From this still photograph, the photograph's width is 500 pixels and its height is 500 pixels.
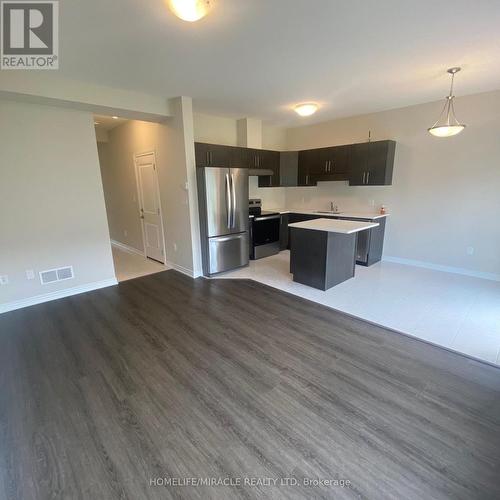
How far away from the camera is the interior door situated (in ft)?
16.7

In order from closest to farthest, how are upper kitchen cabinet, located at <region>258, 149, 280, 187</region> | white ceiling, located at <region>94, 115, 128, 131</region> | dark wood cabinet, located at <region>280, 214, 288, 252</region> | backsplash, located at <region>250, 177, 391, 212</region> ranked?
white ceiling, located at <region>94, 115, 128, 131</region>, backsplash, located at <region>250, 177, 391, 212</region>, upper kitchen cabinet, located at <region>258, 149, 280, 187</region>, dark wood cabinet, located at <region>280, 214, 288, 252</region>

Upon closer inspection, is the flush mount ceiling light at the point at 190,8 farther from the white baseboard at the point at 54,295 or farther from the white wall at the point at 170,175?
the white baseboard at the point at 54,295

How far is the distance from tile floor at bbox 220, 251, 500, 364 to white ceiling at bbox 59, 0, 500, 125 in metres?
2.78

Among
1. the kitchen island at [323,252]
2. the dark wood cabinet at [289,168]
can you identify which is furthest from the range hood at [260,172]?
the kitchen island at [323,252]

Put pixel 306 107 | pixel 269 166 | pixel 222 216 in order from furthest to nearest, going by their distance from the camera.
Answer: pixel 269 166
pixel 222 216
pixel 306 107

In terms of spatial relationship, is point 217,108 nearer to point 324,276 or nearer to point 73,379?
point 324,276

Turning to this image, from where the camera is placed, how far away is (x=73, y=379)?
221cm

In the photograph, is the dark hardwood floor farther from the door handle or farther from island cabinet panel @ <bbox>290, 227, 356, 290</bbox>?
the door handle

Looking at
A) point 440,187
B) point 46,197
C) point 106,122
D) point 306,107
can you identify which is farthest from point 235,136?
point 440,187

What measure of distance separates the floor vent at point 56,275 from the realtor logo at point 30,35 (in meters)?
2.43

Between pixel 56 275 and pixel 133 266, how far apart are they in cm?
154

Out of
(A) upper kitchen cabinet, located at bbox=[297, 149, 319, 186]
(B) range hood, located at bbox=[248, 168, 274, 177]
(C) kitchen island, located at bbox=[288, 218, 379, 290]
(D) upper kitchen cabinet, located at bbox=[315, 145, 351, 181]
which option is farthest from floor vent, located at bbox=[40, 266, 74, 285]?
(D) upper kitchen cabinet, located at bbox=[315, 145, 351, 181]

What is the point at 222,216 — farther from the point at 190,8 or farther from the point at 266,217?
the point at 190,8

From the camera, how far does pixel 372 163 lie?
4848 mm
